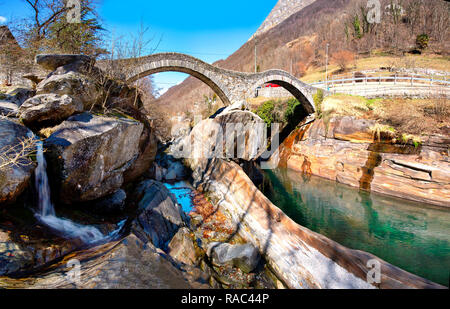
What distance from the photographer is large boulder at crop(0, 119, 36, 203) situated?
11.6ft

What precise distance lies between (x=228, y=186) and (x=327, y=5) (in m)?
95.2

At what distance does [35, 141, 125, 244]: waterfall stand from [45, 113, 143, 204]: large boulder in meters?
0.18

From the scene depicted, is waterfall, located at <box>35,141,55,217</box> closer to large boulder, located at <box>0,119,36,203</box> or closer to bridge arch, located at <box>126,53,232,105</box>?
large boulder, located at <box>0,119,36,203</box>

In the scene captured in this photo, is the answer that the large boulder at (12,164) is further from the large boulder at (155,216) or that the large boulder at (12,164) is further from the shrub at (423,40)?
the shrub at (423,40)

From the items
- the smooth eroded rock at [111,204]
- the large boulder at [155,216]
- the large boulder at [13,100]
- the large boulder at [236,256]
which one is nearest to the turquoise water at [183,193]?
the large boulder at [155,216]

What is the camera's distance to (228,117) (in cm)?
1060

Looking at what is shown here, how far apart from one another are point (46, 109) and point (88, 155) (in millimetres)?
1432

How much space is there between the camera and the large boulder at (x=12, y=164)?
3.54 m

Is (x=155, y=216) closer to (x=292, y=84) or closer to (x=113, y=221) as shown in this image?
(x=113, y=221)

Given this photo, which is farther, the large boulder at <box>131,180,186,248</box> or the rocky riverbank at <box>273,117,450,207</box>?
the rocky riverbank at <box>273,117,450,207</box>

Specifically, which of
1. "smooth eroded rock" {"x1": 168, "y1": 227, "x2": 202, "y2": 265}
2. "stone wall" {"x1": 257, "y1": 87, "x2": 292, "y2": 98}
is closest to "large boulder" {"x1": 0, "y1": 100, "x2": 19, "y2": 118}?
"smooth eroded rock" {"x1": 168, "y1": 227, "x2": 202, "y2": 265}

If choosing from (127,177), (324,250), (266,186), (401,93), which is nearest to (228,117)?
(266,186)

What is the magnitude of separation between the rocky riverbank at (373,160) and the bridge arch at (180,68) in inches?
271

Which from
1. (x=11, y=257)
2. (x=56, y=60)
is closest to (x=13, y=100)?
(x=56, y=60)
